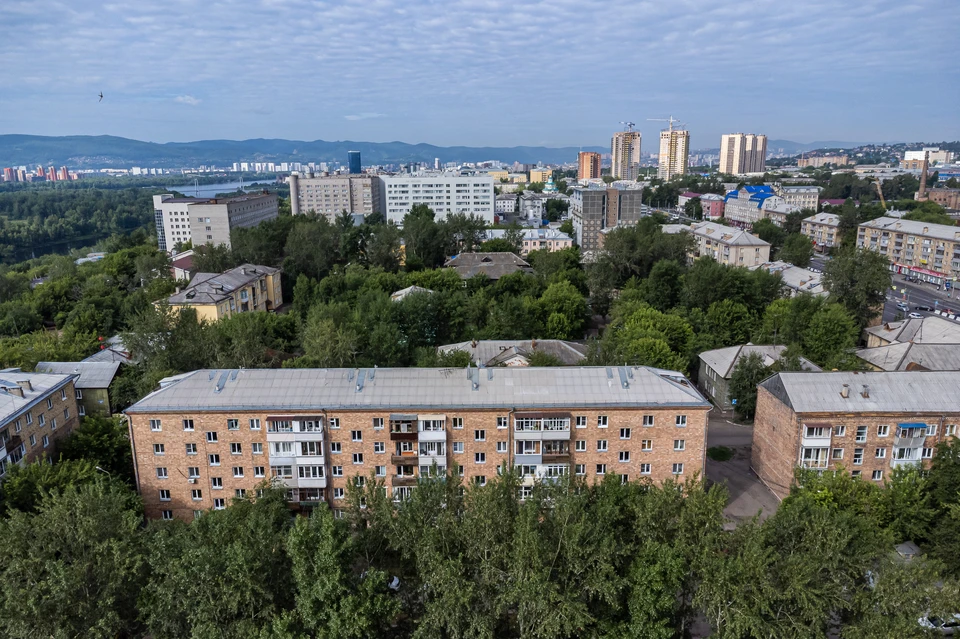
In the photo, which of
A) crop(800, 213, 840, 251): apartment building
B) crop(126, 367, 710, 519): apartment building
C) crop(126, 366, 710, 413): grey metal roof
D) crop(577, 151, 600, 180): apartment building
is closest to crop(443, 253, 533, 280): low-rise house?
crop(126, 366, 710, 413): grey metal roof

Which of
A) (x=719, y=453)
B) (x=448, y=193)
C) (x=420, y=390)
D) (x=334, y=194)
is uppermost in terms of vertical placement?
(x=448, y=193)

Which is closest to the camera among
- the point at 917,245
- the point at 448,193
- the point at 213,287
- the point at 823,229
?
the point at 213,287

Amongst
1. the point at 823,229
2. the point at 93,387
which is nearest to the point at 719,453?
the point at 93,387

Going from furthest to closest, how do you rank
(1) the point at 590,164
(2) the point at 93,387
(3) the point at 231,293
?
(1) the point at 590,164 → (3) the point at 231,293 → (2) the point at 93,387

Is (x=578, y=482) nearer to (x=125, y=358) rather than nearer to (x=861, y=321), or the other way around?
(x=125, y=358)

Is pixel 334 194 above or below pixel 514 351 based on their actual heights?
above

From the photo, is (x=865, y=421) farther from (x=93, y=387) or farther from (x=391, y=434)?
(x=93, y=387)

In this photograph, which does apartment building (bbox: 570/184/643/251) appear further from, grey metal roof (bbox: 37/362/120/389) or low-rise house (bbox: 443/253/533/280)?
grey metal roof (bbox: 37/362/120/389)
